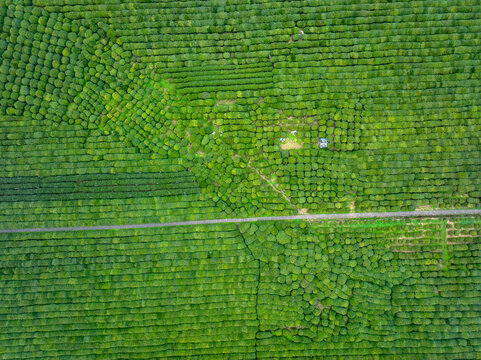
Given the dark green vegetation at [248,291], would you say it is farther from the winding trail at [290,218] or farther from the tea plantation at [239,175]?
the winding trail at [290,218]

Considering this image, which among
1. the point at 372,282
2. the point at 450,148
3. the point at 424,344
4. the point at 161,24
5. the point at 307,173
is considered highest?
the point at 161,24

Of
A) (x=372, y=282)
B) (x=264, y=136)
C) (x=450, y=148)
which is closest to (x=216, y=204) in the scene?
(x=264, y=136)

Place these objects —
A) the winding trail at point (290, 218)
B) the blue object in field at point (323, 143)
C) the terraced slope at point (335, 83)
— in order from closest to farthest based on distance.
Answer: the winding trail at point (290, 218) → the terraced slope at point (335, 83) → the blue object in field at point (323, 143)

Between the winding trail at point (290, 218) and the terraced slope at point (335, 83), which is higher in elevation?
the terraced slope at point (335, 83)

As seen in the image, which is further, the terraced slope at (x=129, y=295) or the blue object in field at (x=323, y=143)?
the blue object in field at (x=323, y=143)

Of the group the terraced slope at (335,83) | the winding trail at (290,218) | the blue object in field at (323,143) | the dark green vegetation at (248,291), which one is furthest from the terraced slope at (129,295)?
the blue object in field at (323,143)

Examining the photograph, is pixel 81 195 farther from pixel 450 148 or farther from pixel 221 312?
pixel 450 148

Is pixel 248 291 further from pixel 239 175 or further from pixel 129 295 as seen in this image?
pixel 129 295

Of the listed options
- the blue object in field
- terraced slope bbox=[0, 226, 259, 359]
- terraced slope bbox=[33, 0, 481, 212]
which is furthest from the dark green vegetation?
the blue object in field
